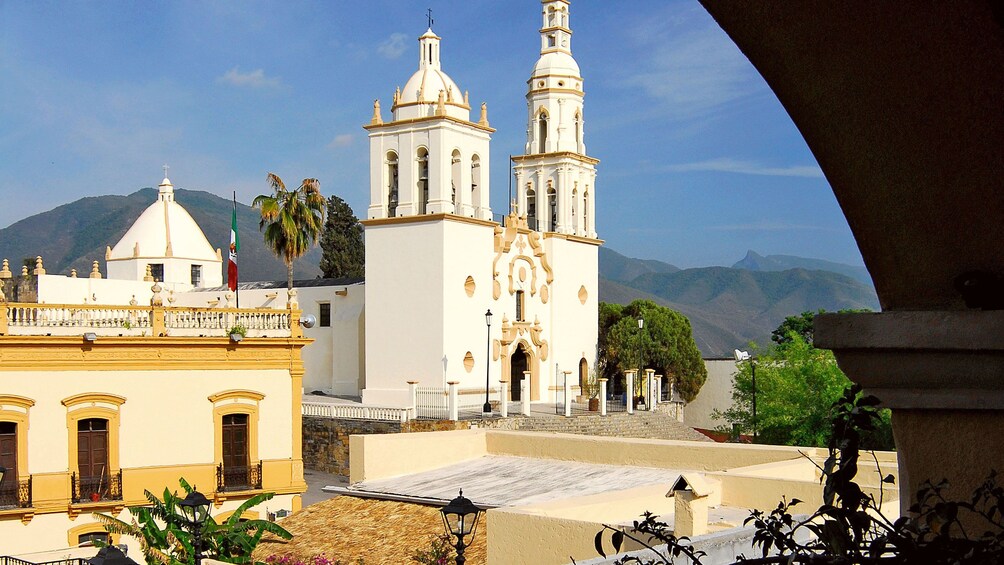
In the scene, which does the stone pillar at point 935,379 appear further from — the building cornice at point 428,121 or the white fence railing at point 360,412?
the building cornice at point 428,121

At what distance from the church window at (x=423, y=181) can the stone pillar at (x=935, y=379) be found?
34.3m

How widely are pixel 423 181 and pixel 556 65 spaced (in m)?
8.88

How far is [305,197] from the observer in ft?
132

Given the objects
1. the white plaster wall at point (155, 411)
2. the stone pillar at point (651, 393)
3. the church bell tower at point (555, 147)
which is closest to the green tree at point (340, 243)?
the church bell tower at point (555, 147)

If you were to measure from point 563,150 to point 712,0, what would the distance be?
3987cm

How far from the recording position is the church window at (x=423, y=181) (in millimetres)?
36562

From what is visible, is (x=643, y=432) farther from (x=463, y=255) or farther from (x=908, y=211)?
(x=908, y=211)

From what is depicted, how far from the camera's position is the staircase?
107ft

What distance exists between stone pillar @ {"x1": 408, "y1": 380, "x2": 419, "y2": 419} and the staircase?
280 cm

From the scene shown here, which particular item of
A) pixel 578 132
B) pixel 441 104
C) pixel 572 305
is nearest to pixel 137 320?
pixel 441 104

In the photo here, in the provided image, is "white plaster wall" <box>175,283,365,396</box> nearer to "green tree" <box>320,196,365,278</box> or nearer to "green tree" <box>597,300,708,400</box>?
"green tree" <box>597,300,708,400</box>

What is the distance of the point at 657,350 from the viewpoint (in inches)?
1770

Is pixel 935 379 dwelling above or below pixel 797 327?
above

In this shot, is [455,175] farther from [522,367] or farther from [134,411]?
[134,411]
